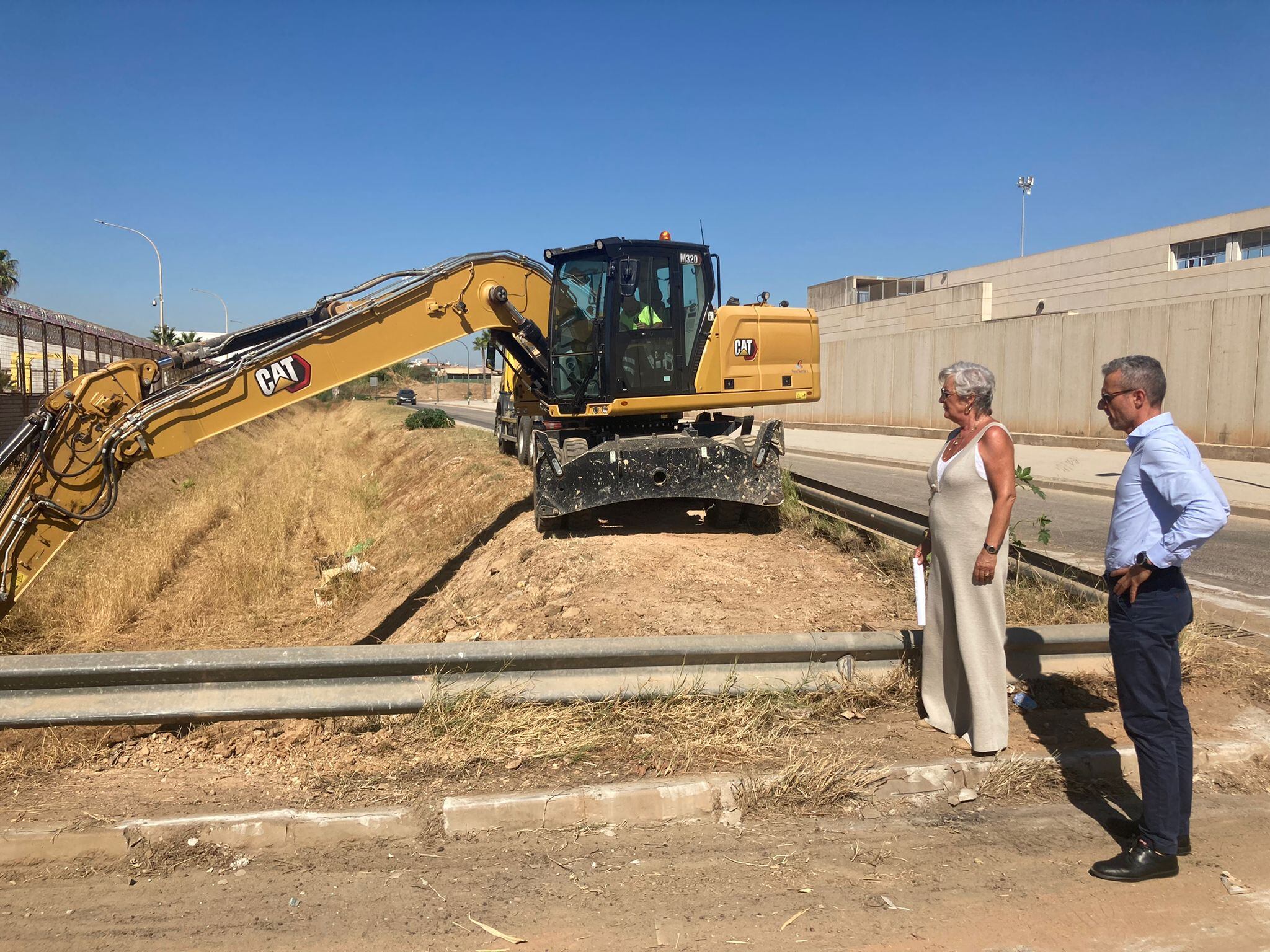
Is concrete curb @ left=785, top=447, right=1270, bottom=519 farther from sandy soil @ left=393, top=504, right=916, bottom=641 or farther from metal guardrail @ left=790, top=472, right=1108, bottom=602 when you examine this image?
sandy soil @ left=393, top=504, right=916, bottom=641

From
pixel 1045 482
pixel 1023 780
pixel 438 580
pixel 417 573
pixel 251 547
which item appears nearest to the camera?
pixel 1023 780

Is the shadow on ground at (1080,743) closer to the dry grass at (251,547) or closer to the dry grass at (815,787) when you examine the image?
the dry grass at (815,787)

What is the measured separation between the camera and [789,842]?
11.8 feet

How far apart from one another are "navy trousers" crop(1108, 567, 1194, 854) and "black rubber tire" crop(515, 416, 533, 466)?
12458mm

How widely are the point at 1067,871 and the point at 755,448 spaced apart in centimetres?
551

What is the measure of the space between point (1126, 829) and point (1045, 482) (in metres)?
12.5

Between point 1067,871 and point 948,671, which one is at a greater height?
point 948,671

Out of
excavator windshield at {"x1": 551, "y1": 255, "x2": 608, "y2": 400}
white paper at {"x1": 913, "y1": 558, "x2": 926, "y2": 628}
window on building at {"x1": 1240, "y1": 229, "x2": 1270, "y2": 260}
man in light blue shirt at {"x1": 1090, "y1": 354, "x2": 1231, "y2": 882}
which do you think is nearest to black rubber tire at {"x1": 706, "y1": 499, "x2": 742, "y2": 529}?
excavator windshield at {"x1": 551, "y1": 255, "x2": 608, "y2": 400}

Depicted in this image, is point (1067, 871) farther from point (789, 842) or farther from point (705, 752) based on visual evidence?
point (705, 752)

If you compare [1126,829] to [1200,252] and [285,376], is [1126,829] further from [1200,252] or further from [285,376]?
[1200,252]

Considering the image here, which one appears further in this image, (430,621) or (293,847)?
(430,621)

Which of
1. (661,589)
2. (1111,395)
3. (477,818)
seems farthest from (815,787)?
(661,589)

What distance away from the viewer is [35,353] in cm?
1916

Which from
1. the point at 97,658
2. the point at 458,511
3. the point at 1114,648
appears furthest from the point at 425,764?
the point at 458,511
